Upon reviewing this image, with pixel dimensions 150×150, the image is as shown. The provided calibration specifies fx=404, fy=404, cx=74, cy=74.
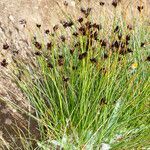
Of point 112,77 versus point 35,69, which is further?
point 35,69

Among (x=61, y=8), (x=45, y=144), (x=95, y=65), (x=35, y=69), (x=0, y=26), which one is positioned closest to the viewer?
(x=45, y=144)

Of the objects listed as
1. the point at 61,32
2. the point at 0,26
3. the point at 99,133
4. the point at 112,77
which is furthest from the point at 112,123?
the point at 0,26

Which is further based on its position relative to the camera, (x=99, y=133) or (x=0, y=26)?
(x=0, y=26)

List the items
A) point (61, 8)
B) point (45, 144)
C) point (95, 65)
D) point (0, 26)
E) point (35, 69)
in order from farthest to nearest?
point (61, 8)
point (0, 26)
point (35, 69)
point (95, 65)
point (45, 144)

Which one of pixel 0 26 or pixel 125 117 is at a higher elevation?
pixel 0 26

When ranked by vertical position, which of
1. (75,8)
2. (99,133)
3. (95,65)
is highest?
(75,8)

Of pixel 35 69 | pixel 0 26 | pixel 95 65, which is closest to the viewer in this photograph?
pixel 95 65

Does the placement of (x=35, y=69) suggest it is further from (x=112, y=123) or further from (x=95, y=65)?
(x=112, y=123)

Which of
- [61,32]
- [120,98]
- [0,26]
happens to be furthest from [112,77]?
[0,26]

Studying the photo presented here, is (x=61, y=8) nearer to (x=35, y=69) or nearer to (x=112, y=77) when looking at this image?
(x=35, y=69)
